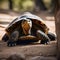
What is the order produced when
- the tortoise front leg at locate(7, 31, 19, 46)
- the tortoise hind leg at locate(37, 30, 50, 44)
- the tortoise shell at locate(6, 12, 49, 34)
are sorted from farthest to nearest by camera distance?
the tortoise shell at locate(6, 12, 49, 34), the tortoise hind leg at locate(37, 30, 50, 44), the tortoise front leg at locate(7, 31, 19, 46)

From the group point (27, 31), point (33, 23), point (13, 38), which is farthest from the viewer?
point (33, 23)

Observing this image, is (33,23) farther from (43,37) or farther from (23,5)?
(23,5)

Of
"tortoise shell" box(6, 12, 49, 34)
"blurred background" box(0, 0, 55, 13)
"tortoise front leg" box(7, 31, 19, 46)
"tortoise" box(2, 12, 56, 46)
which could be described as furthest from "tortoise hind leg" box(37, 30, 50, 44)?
"blurred background" box(0, 0, 55, 13)

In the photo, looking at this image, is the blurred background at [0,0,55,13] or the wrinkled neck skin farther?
the blurred background at [0,0,55,13]

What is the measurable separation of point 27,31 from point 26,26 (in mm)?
101

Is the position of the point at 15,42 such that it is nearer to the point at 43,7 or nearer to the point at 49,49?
the point at 49,49

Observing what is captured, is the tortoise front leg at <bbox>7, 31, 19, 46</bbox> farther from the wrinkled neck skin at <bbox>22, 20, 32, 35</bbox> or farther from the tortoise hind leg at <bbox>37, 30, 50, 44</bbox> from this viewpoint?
the tortoise hind leg at <bbox>37, 30, 50, 44</bbox>

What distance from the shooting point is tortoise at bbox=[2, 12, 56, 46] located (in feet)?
17.0

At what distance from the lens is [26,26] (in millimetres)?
5242

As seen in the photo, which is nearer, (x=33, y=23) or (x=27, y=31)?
(x=27, y=31)

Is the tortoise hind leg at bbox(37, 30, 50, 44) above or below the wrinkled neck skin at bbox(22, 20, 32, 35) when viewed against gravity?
below

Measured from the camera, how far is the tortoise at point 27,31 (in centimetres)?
520

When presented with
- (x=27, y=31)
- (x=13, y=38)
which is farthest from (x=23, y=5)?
(x=13, y=38)

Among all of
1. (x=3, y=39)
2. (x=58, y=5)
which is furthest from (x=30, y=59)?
(x=3, y=39)
